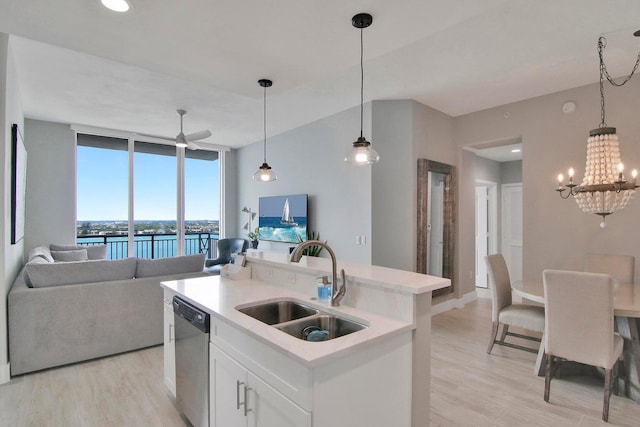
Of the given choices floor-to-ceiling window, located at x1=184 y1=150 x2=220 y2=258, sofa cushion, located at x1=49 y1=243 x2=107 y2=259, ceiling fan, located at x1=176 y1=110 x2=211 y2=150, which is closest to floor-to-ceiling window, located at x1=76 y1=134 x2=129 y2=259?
sofa cushion, located at x1=49 y1=243 x2=107 y2=259

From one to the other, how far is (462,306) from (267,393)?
14.4ft

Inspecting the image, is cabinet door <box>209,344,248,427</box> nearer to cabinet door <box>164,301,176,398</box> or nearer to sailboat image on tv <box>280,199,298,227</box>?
cabinet door <box>164,301,176,398</box>

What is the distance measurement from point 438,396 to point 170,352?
2.11m

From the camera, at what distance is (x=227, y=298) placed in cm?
210

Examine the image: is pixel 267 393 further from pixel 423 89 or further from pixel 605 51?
pixel 605 51

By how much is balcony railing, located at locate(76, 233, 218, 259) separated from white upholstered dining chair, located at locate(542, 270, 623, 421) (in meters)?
5.58

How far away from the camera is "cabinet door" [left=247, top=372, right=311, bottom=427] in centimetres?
126

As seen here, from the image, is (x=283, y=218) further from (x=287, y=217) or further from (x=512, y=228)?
(x=512, y=228)

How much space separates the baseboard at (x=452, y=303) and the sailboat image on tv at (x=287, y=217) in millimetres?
2534

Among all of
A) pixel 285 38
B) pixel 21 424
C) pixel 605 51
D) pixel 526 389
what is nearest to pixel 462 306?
pixel 526 389

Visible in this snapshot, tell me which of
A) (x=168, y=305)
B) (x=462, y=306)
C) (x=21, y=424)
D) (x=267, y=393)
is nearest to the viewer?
(x=267, y=393)

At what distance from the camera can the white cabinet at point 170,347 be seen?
2381 mm

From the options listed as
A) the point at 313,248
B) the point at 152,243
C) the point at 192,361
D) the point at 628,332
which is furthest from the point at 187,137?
the point at 628,332

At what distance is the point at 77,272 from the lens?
3.20m
